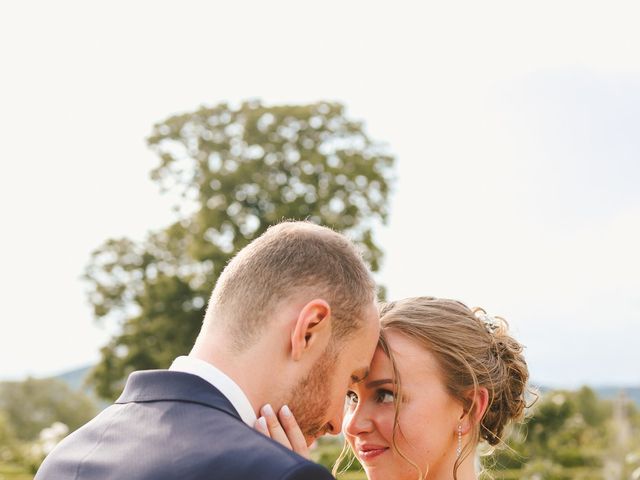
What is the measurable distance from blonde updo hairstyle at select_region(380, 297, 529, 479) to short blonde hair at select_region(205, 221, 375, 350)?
1207mm

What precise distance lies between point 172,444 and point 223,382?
0.30 m

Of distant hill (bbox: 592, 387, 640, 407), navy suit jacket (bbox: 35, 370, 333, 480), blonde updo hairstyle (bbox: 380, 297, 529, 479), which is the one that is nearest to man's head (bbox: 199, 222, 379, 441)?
navy suit jacket (bbox: 35, 370, 333, 480)

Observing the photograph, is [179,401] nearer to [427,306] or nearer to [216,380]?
[216,380]

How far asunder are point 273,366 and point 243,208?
28.4 meters

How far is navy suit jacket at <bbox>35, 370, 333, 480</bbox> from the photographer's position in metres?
2.39

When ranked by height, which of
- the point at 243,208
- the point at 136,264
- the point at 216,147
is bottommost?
the point at 136,264

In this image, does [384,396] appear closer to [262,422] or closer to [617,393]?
[262,422]

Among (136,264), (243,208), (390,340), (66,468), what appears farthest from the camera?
(136,264)

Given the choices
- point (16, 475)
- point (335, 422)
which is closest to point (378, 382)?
point (335, 422)

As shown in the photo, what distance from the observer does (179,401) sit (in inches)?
106

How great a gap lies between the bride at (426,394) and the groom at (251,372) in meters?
1.02

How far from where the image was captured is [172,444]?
8.18ft

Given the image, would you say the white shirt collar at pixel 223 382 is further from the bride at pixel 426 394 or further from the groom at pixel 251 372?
the bride at pixel 426 394

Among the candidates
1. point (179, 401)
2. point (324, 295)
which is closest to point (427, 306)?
point (324, 295)
